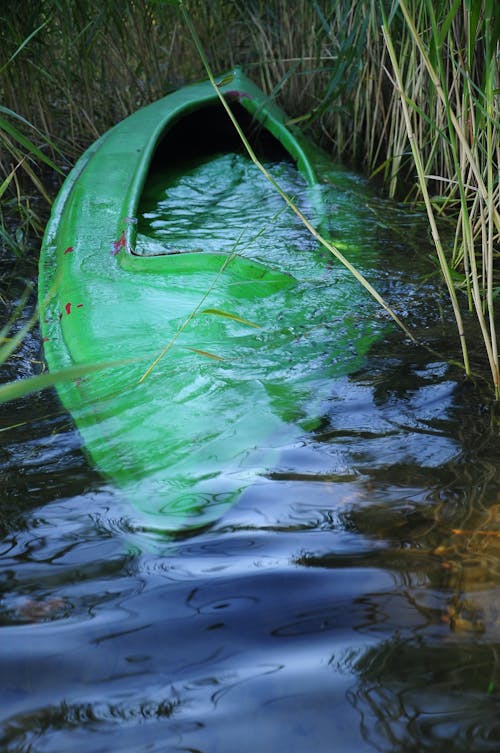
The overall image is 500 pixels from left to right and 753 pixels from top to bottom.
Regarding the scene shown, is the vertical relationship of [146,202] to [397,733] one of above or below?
above

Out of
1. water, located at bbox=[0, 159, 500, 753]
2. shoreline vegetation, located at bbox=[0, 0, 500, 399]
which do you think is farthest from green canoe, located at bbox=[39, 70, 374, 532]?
shoreline vegetation, located at bbox=[0, 0, 500, 399]

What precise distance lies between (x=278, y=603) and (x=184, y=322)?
85 cm

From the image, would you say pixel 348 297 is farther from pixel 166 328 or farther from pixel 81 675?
pixel 81 675

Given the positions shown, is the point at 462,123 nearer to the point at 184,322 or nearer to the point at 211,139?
the point at 184,322

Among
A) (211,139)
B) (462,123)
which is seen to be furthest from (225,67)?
(462,123)

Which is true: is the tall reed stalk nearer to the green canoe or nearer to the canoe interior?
the green canoe

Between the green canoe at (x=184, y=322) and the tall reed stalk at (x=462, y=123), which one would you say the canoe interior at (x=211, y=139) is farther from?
the tall reed stalk at (x=462, y=123)

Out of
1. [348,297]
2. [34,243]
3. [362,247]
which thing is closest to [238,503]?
[348,297]

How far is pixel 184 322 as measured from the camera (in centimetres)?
178

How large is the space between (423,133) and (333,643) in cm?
248

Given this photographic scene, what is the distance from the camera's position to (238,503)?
1304 mm

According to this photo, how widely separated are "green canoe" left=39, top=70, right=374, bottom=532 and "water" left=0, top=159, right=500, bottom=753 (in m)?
0.07

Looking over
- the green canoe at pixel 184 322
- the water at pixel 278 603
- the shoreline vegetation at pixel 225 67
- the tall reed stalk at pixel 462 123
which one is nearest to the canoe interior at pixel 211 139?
the shoreline vegetation at pixel 225 67

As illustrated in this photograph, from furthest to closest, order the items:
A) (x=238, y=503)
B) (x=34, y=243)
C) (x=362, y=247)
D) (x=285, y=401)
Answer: (x=34, y=243) < (x=362, y=247) < (x=285, y=401) < (x=238, y=503)
